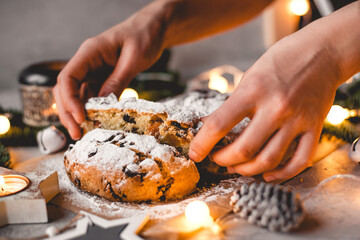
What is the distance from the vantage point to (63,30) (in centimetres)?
339

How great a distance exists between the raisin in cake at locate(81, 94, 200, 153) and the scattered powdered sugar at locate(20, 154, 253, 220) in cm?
16

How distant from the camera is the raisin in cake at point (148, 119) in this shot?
40.9 inches

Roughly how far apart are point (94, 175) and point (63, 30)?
110 inches

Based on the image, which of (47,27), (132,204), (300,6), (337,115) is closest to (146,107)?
(132,204)

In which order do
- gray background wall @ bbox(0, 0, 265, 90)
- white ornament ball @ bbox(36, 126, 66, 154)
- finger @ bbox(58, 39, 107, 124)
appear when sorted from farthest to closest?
gray background wall @ bbox(0, 0, 265, 90)
white ornament ball @ bbox(36, 126, 66, 154)
finger @ bbox(58, 39, 107, 124)

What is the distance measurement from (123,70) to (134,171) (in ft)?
2.00

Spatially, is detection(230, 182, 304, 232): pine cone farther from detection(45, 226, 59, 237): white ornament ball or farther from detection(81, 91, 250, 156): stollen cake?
detection(45, 226, 59, 237): white ornament ball

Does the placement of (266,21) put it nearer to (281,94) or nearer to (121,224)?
(281,94)

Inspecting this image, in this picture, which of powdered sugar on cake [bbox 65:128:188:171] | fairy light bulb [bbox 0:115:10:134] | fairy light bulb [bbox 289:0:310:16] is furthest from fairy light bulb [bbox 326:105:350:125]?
fairy light bulb [bbox 0:115:10:134]

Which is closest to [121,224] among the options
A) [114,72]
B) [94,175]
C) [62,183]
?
[94,175]

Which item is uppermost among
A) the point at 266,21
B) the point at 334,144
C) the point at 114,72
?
the point at 266,21

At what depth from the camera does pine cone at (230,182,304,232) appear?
2.58 ft

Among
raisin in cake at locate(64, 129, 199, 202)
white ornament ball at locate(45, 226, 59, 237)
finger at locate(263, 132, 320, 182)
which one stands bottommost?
white ornament ball at locate(45, 226, 59, 237)

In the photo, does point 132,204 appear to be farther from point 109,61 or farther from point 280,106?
point 109,61
